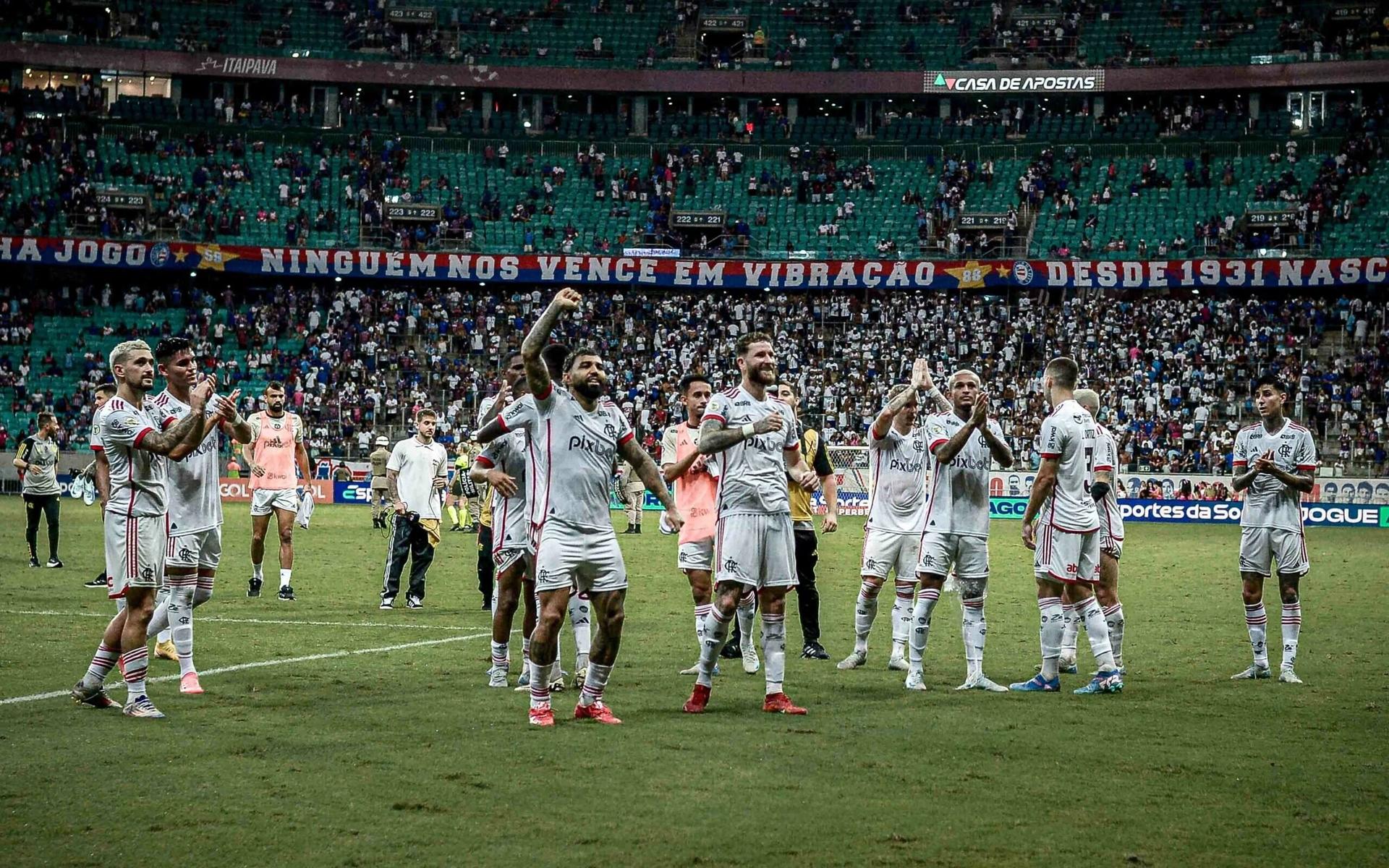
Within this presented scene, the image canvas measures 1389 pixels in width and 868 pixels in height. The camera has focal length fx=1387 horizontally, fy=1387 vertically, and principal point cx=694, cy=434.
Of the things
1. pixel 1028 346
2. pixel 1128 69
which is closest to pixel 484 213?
pixel 1028 346

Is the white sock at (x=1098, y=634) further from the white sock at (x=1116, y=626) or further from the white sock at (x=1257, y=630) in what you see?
the white sock at (x=1257, y=630)

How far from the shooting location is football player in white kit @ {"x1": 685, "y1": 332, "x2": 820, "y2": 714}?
35.2ft

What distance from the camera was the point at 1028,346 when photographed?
55.2 metres

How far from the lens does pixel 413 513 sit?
17750 mm

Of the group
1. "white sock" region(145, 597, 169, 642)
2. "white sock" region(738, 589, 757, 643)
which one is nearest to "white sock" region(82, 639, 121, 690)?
"white sock" region(145, 597, 169, 642)

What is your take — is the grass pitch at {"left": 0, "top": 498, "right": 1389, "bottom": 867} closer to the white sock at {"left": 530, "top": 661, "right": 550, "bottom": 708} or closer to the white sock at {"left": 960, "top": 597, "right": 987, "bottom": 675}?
the white sock at {"left": 530, "top": 661, "right": 550, "bottom": 708}

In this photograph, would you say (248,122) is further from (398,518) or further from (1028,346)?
(398,518)

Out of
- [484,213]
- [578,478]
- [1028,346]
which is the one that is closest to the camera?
[578,478]

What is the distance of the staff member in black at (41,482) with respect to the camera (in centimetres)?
2305

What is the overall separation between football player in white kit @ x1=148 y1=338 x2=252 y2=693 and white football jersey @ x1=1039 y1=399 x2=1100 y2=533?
6928 millimetres

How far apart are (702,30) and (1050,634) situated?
60.8 m

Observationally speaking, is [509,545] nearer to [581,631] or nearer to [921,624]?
[581,631]

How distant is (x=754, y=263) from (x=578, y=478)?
162 ft

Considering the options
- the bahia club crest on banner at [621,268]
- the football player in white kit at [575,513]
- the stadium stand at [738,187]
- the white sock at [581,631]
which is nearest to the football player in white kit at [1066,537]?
the white sock at [581,631]
